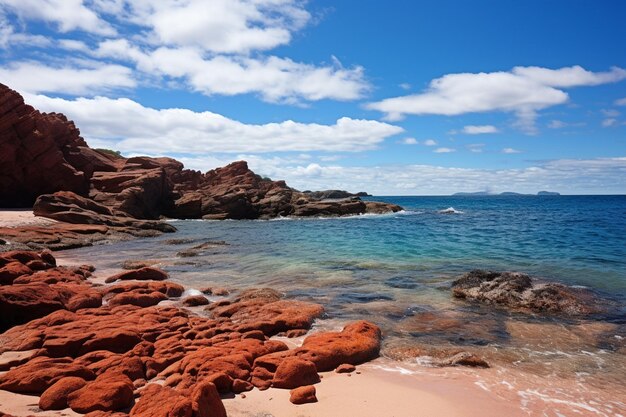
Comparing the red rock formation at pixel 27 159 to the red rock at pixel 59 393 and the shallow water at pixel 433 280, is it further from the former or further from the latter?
the red rock at pixel 59 393

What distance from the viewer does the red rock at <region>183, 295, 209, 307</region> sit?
13.0 metres

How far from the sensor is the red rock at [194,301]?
1305cm

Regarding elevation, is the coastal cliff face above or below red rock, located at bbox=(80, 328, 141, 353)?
above

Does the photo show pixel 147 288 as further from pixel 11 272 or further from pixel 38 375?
pixel 38 375

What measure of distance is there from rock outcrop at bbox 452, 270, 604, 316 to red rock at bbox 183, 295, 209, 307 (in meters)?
8.69

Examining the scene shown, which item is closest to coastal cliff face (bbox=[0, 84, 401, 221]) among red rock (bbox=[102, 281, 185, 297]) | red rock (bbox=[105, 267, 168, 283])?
red rock (bbox=[105, 267, 168, 283])

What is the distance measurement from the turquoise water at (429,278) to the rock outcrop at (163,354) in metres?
1.81

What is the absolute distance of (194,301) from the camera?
13.1 m

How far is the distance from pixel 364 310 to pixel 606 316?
7091mm

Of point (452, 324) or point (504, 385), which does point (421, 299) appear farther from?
point (504, 385)

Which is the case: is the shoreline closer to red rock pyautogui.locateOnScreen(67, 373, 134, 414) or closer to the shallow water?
red rock pyautogui.locateOnScreen(67, 373, 134, 414)

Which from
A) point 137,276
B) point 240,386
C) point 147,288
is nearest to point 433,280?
point 147,288

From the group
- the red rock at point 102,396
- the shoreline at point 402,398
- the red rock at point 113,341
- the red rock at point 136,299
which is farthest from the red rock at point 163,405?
the red rock at point 136,299

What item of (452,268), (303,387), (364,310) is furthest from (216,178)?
(303,387)
